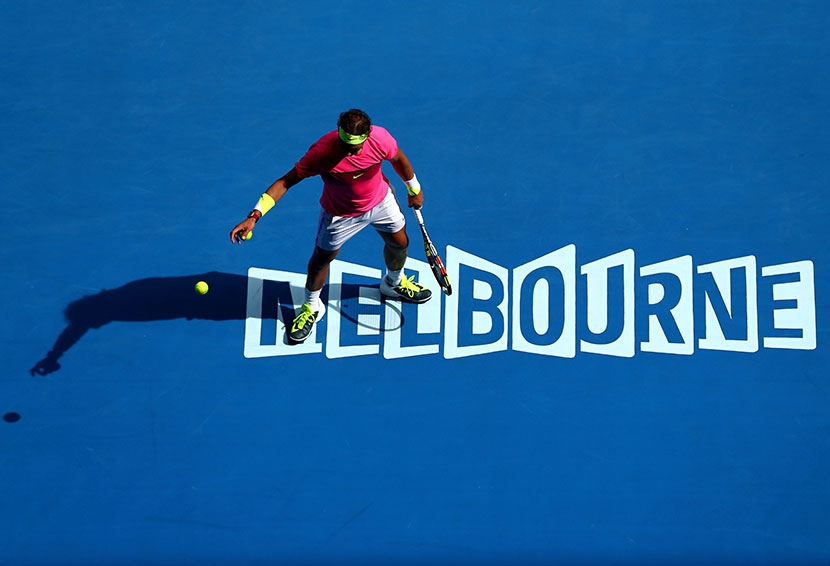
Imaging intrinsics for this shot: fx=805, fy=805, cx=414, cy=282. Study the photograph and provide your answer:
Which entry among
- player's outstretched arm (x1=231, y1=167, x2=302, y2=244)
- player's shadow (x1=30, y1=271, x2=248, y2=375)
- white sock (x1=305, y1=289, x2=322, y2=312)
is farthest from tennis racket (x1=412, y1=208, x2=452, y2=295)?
player's shadow (x1=30, y1=271, x2=248, y2=375)

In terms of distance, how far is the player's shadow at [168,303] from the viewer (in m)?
6.77

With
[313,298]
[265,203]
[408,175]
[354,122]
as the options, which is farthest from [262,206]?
[313,298]

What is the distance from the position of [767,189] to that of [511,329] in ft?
8.22

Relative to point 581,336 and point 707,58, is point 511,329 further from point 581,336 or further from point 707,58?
point 707,58

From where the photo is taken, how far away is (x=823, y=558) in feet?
20.2

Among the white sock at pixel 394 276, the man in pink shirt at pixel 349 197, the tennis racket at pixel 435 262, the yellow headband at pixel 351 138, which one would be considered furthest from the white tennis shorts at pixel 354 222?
the yellow headband at pixel 351 138

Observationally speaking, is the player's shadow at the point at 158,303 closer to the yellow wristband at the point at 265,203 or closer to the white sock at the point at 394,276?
the white sock at the point at 394,276

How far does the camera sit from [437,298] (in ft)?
22.3

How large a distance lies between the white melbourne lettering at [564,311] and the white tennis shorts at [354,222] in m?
0.91

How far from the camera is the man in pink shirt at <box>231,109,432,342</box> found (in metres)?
5.32

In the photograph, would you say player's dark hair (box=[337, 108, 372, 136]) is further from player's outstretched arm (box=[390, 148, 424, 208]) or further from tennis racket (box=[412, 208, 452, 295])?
tennis racket (box=[412, 208, 452, 295])

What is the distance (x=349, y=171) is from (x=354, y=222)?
1.69 ft

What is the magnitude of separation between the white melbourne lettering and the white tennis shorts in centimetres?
91

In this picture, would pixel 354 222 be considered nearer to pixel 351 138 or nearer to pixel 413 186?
pixel 413 186
